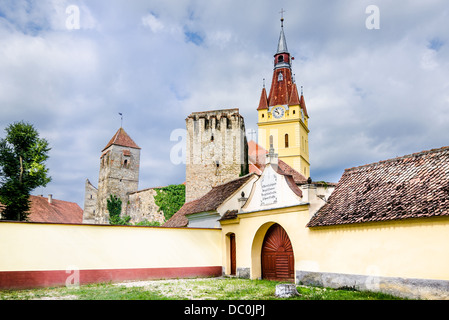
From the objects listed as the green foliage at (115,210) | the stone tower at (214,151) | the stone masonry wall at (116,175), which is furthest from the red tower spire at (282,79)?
the green foliage at (115,210)

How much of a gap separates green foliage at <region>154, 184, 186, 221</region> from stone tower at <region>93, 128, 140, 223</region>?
7.73 meters

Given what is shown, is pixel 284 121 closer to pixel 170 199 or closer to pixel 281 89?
pixel 281 89

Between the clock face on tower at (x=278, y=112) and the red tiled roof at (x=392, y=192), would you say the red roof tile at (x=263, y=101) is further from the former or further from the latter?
the red tiled roof at (x=392, y=192)

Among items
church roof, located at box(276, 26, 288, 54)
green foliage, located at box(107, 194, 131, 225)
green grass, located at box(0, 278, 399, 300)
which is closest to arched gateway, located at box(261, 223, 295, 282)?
green grass, located at box(0, 278, 399, 300)

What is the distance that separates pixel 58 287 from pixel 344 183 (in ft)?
37.4

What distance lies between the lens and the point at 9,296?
1204 cm

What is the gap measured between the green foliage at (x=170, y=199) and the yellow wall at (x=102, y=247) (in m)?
22.0

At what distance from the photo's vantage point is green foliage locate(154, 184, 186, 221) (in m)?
41.2

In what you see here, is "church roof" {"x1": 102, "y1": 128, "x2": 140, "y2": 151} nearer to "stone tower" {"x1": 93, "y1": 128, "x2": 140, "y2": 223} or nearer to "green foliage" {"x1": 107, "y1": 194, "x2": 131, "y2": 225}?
"stone tower" {"x1": 93, "y1": 128, "x2": 140, "y2": 223}

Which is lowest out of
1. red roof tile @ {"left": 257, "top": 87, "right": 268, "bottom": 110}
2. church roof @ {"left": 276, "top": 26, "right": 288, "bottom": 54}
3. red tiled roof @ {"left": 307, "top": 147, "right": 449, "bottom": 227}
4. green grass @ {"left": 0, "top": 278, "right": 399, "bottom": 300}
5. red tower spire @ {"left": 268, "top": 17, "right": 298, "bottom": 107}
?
green grass @ {"left": 0, "top": 278, "right": 399, "bottom": 300}

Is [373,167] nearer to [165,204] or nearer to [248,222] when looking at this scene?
[248,222]

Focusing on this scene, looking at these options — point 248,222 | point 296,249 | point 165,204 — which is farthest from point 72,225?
point 165,204

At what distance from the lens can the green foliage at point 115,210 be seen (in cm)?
4641
